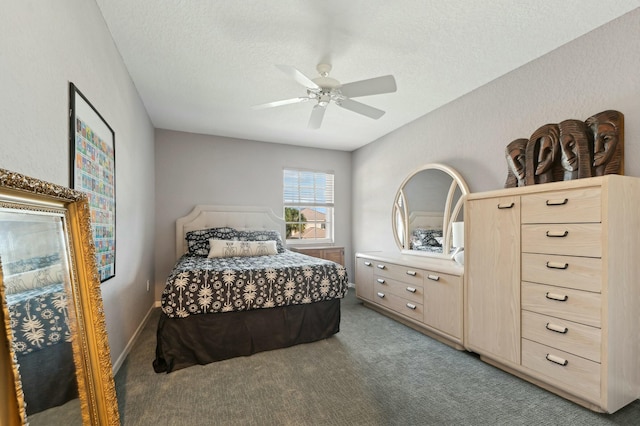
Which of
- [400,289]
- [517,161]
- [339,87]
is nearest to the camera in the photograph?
[339,87]

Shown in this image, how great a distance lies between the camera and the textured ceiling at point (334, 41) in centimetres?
182

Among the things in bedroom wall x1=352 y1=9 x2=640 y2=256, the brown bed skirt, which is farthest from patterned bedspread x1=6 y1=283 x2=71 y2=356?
bedroom wall x1=352 y1=9 x2=640 y2=256

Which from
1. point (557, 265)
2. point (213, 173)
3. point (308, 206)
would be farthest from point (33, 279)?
point (308, 206)

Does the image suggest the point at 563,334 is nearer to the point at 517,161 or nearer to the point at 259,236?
the point at 517,161

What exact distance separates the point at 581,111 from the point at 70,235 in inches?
123

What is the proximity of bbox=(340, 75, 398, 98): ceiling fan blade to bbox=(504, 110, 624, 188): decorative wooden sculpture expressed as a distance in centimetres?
119

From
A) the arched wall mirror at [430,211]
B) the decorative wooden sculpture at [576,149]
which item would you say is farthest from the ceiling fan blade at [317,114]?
the decorative wooden sculpture at [576,149]

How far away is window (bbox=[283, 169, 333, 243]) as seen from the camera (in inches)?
191

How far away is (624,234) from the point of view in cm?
170

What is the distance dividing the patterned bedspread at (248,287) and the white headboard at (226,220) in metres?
1.66

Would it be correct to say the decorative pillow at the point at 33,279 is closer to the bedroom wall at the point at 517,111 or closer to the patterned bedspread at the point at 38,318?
the patterned bedspread at the point at 38,318

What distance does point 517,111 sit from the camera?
2539 millimetres

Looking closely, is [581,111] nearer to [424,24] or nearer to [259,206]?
[424,24]

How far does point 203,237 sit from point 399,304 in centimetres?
256
